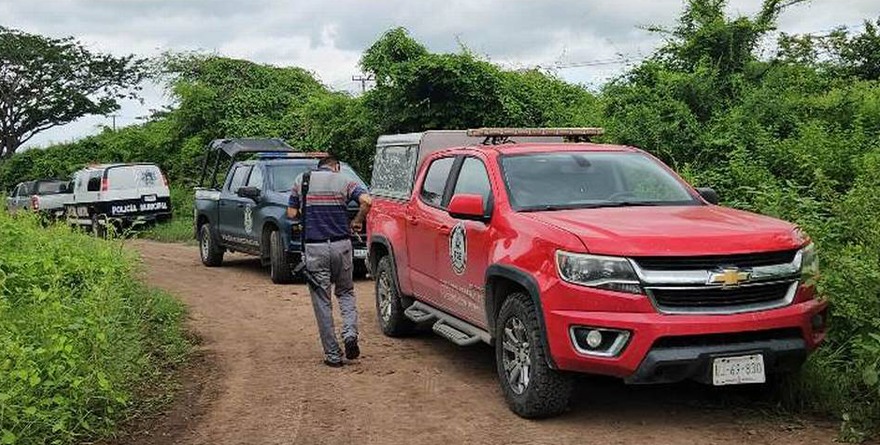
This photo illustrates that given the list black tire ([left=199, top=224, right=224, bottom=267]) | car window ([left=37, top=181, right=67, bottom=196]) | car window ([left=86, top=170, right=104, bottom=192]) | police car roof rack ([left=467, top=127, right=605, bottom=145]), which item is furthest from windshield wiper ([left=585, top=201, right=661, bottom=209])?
car window ([left=37, top=181, right=67, bottom=196])

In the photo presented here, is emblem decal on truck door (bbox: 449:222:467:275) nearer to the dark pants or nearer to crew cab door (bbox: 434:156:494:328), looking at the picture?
crew cab door (bbox: 434:156:494:328)

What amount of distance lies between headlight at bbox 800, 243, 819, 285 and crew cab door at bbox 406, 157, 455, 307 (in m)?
2.57

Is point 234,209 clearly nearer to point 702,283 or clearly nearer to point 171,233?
point 171,233

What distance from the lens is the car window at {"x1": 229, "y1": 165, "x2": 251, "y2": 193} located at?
1413 cm

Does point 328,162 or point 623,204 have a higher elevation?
point 328,162

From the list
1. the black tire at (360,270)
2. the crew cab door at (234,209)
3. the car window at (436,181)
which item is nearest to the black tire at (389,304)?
the car window at (436,181)

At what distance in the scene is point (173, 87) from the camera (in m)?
28.9

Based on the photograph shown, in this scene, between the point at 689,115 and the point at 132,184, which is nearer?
the point at 689,115

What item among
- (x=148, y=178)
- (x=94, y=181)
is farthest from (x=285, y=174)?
(x=94, y=181)

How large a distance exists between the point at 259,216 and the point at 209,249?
251cm

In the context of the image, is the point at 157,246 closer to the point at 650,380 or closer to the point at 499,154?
the point at 499,154

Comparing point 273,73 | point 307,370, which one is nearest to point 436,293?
point 307,370

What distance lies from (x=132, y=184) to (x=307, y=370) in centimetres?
1594

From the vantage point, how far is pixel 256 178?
13.6m
